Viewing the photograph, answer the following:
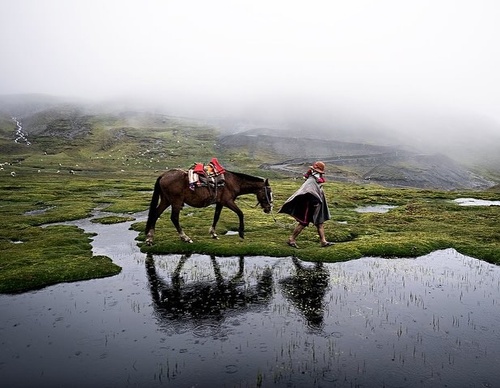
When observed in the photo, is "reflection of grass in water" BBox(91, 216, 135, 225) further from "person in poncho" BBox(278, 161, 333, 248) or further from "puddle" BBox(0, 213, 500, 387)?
"person in poncho" BBox(278, 161, 333, 248)

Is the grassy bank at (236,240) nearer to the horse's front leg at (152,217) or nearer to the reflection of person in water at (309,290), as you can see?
the horse's front leg at (152,217)

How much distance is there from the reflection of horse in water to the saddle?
5892 mm

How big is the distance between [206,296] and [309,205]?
29.4 feet

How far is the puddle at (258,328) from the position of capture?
9328 millimetres

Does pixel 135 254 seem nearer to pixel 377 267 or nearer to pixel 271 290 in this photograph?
pixel 271 290

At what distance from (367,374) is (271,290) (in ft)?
19.4

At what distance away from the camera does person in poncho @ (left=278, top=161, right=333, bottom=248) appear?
2052 cm

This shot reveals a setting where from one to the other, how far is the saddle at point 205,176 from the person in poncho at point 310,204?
4168mm

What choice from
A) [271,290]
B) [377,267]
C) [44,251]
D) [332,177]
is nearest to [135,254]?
[44,251]

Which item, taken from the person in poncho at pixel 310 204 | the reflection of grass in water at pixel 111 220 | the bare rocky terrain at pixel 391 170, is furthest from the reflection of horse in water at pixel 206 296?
the bare rocky terrain at pixel 391 170

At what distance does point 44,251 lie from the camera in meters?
20.0

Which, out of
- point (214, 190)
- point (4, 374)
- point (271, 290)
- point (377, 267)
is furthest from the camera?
point (214, 190)

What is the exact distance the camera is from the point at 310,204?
20812 mm

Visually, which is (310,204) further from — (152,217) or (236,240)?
(152,217)
